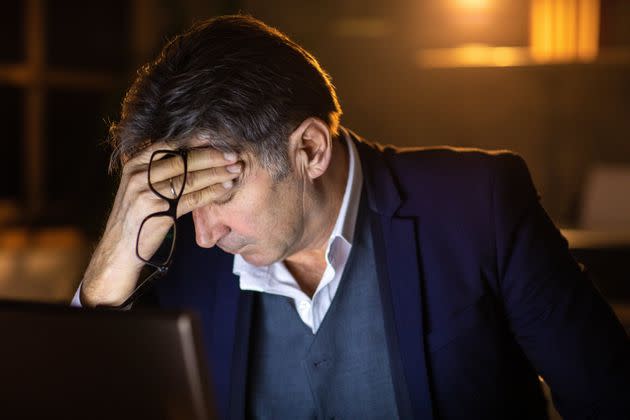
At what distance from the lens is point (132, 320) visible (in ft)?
2.29

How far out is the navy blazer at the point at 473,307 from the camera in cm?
136

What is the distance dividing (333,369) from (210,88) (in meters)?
0.56

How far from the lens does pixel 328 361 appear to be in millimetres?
1456

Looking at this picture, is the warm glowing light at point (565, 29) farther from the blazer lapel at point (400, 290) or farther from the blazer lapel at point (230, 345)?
the blazer lapel at point (230, 345)

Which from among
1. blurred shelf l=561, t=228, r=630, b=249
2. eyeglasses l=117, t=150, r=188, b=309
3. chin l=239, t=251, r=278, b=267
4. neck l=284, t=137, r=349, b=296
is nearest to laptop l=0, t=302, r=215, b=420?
eyeglasses l=117, t=150, r=188, b=309

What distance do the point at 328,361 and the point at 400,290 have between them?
184 millimetres

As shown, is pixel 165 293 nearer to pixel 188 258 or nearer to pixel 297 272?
pixel 188 258

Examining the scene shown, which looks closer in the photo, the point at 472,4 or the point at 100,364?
the point at 100,364

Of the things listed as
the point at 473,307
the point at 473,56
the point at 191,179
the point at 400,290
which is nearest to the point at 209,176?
the point at 191,179

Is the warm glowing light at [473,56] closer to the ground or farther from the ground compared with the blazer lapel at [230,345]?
farther from the ground

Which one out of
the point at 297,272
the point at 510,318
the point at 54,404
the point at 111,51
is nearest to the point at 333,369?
the point at 297,272

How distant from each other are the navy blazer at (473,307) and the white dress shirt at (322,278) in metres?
0.03

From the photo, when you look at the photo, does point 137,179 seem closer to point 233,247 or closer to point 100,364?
point 233,247

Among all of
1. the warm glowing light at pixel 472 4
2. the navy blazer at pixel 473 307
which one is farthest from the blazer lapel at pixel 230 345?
the warm glowing light at pixel 472 4
